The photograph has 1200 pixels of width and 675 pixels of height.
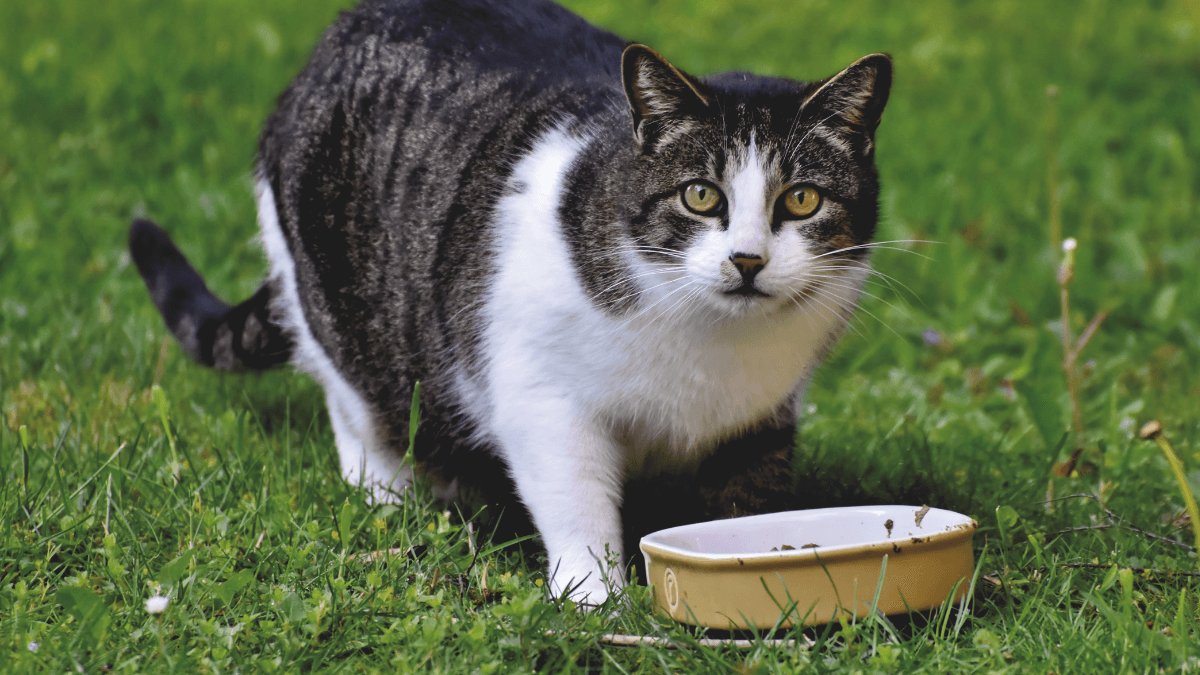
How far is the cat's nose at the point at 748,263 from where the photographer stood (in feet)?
6.16

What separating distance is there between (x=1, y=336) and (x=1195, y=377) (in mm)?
3560

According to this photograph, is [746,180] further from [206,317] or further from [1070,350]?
[206,317]

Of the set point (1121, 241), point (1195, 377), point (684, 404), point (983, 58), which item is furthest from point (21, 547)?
point (983, 58)

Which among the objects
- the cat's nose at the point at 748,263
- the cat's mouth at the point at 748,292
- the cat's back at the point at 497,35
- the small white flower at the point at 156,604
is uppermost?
the cat's back at the point at 497,35

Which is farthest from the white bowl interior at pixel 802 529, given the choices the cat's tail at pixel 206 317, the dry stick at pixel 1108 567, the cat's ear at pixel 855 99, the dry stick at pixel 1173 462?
the cat's tail at pixel 206 317

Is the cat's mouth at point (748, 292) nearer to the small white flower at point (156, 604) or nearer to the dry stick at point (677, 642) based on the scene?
the dry stick at point (677, 642)

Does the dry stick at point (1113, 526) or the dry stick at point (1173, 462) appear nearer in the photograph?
the dry stick at point (1173, 462)

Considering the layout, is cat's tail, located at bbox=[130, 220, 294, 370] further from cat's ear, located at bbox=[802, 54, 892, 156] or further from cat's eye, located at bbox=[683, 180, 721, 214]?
cat's ear, located at bbox=[802, 54, 892, 156]

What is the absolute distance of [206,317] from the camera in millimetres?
2955

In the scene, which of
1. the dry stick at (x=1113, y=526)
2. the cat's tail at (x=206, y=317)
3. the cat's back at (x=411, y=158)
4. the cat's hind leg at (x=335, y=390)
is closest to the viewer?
the dry stick at (x=1113, y=526)

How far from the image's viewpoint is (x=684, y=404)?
6.98 ft

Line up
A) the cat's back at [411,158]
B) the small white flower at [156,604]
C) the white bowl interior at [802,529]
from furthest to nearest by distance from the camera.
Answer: the cat's back at [411,158] → the white bowl interior at [802,529] → the small white flower at [156,604]

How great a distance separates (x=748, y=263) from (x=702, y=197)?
18 centimetres

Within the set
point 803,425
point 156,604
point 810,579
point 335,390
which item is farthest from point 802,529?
point 335,390
